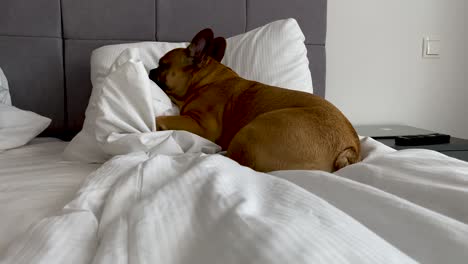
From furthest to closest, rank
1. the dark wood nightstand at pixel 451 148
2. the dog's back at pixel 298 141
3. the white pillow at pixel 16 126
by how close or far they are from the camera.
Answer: the dark wood nightstand at pixel 451 148 < the white pillow at pixel 16 126 < the dog's back at pixel 298 141

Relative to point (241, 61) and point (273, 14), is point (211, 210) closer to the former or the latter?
point (241, 61)

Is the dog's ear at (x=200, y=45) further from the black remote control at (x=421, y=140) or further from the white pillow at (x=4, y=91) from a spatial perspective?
the black remote control at (x=421, y=140)

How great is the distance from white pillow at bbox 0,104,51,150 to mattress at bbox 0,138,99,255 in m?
0.03

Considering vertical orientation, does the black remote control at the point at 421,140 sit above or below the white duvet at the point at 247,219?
below

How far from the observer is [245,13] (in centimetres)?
188

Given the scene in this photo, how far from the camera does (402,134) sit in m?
1.93

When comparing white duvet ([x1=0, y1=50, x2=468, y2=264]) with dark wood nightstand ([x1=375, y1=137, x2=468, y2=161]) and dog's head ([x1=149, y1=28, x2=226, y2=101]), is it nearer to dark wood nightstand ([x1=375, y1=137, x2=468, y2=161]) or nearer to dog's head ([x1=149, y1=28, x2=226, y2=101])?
dog's head ([x1=149, y1=28, x2=226, y2=101])

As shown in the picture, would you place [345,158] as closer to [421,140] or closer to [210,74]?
[210,74]

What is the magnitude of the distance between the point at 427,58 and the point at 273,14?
852mm

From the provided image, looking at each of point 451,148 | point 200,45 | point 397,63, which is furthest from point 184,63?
point 397,63

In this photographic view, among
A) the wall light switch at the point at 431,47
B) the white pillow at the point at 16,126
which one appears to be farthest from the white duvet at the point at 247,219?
the wall light switch at the point at 431,47

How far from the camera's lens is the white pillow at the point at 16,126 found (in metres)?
1.36

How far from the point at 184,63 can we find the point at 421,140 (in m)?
0.93

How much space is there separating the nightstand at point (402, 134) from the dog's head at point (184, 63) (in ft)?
2.39
